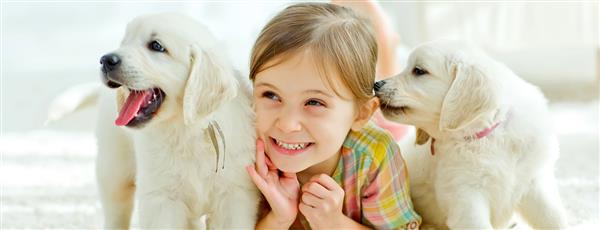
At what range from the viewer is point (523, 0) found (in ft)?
13.9

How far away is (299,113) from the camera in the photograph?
1.77 m

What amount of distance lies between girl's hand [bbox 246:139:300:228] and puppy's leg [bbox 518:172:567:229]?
54 centimetres

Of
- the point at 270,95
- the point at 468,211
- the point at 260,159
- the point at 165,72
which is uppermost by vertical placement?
the point at 165,72

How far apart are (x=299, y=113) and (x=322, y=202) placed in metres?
0.21

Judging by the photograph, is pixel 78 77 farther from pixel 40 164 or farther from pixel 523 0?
pixel 523 0

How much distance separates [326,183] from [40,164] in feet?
5.26

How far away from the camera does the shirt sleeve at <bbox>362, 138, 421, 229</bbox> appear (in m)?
1.88

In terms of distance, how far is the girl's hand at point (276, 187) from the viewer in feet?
5.88

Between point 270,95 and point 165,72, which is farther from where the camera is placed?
point 270,95

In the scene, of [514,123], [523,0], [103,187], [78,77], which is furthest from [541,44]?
[103,187]

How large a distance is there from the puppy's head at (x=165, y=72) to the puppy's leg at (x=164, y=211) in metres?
0.21

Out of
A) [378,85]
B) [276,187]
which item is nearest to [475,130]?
[378,85]

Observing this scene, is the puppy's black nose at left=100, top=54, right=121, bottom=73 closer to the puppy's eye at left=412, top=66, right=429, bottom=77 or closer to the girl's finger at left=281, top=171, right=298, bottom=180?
the girl's finger at left=281, top=171, right=298, bottom=180

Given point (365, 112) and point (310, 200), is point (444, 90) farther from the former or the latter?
point (310, 200)
